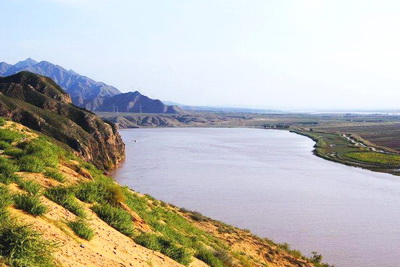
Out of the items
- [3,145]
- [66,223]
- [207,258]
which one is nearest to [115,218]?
[66,223]

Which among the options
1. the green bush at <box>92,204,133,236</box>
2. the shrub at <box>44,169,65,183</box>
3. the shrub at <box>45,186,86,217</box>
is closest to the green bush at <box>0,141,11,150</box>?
the shrub at <box>44,169,65,183</box>

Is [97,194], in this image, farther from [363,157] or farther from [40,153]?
[363,157]

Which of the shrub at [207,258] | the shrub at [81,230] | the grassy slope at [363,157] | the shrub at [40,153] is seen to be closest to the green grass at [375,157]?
the grassy slope at [363,157]

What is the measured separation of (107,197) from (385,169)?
56816 millimetres

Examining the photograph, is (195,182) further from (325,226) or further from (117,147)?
(117,147)

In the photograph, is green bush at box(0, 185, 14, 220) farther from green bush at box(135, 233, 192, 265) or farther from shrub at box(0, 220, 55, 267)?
green bush at box(135, 233, 192, 265)

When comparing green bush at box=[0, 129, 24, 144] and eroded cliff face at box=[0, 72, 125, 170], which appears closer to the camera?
green bush at box=[0, 129, 24, 144]

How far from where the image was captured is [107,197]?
34.1ft

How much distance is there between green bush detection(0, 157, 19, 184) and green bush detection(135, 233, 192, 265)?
3203mm

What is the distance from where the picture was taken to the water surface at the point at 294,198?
958 inches

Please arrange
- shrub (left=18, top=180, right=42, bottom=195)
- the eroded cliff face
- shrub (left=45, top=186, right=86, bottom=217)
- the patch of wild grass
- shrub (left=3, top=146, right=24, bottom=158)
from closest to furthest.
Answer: shrub (left=18, top=180, right=42, bottom=195)
shrub (left=45, top=186, right=86, bottom=217)
shrub (left=3, top=146, right=24, bottom=158)
the patch of wild grass
the eroded cliff face

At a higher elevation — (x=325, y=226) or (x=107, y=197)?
(x=107, y=197)

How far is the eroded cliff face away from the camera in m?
50.3

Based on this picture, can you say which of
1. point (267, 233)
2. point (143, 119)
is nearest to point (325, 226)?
point (267, 233)
